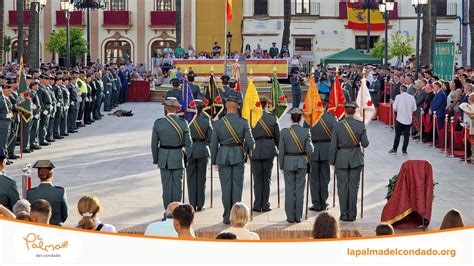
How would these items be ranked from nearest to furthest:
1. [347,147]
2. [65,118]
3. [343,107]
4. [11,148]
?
1. [347,147]
2. [343,107]
3. [11,148]
4. [65,118]

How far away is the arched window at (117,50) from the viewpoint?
217 ft

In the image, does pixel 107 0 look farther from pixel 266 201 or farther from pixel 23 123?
pixel 266 201

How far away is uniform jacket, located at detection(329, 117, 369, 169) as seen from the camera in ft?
53.1

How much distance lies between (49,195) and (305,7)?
55543mm

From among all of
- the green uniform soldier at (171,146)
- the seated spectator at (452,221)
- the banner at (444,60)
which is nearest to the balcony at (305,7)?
the banner at (444,60)

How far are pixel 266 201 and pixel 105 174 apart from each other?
5458 millimetres

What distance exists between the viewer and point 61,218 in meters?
12.1

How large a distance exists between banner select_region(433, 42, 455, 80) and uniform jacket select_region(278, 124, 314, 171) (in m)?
16.6

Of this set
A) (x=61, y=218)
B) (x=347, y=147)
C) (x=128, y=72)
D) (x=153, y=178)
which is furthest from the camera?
(x=128, y=72)

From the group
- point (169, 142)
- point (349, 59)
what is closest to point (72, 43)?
point (349, 59)

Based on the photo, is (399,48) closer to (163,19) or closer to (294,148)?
(163,19)

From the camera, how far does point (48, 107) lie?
26281mm

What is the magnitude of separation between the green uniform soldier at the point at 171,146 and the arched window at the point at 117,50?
166ft

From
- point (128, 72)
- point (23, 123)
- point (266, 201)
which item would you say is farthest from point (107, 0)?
point (266, 201)
